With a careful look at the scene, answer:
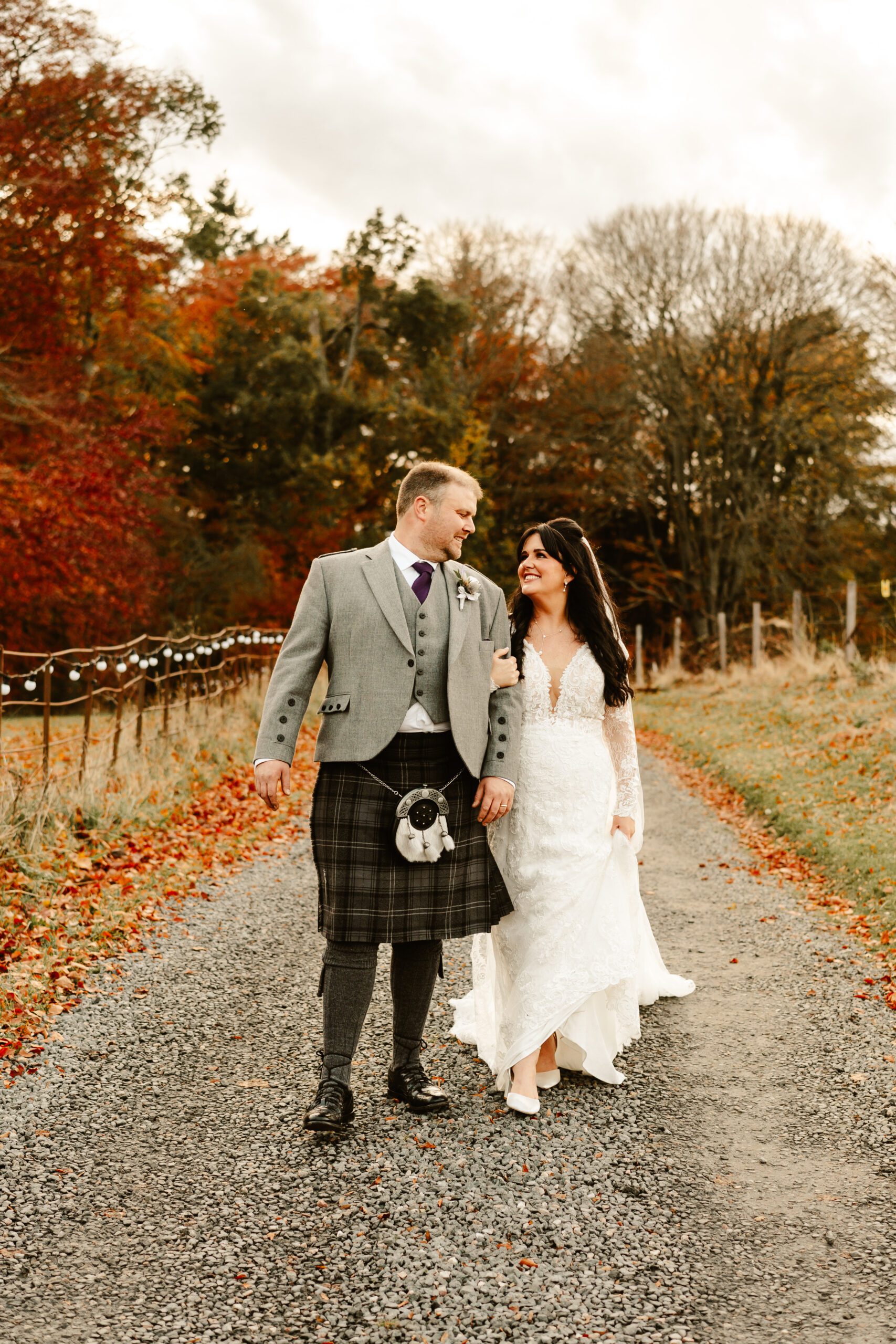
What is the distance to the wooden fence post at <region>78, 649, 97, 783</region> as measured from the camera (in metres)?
8.32

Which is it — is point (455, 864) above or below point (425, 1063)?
above

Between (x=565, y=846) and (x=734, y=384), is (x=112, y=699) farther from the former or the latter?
(x=734, y=384)

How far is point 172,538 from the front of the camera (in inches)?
969

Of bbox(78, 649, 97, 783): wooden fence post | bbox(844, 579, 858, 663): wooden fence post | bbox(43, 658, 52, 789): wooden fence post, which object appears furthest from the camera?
bbox(844, 579, 858, 663): wooden fence post

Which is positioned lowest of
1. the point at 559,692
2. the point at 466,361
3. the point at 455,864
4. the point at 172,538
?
the point at 455,864

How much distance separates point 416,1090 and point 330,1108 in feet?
1.13

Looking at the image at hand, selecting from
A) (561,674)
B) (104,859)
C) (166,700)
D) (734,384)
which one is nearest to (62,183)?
(166,700)

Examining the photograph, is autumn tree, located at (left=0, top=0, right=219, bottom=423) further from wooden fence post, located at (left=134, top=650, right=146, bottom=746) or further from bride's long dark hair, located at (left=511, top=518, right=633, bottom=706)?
bride's long dark hair, located at (left=511, top=518, right=633, bottom=706)

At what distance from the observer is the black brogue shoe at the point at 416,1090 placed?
363 cm

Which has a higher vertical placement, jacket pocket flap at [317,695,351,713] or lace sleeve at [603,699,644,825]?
jacket pocket flap at [317,695,351,713]

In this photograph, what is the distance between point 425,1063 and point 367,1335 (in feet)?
5.51

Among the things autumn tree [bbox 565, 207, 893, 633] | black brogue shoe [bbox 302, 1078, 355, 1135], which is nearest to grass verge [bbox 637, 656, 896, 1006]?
black brogue shoe [bbox 302, 1078, 355, 1135]

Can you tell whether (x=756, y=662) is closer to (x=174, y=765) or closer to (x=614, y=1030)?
(x=174, y=765)

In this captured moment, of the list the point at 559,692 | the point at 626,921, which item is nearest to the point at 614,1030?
the point at 626,921
